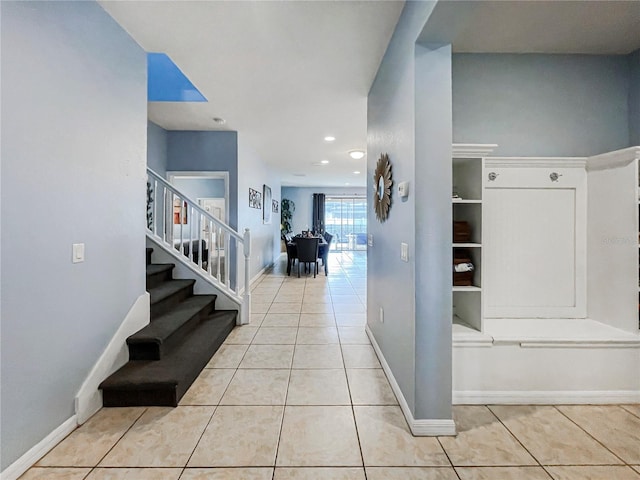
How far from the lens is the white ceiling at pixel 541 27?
1.67 metres

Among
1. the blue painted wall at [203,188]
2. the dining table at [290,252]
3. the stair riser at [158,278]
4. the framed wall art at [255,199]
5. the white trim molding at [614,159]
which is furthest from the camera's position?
the blue painted wall at [203,188]

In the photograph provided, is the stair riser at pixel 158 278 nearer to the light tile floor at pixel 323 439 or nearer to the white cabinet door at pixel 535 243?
the light tile floor at pixel 323 439

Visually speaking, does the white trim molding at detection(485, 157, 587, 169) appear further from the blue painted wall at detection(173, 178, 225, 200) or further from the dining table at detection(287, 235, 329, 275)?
the blue painted wall at detection(173, 178, 225, 200)

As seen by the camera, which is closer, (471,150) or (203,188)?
(471,150)

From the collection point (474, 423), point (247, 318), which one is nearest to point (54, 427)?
point (247, 318)

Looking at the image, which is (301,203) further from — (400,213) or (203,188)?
(400,213)

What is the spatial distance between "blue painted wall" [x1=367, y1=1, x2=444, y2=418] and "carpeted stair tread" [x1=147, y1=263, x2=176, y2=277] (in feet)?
7.66

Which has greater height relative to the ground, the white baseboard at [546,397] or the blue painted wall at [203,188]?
the blue painted wall at [203,188]

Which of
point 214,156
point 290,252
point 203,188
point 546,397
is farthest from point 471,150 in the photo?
point 203,188

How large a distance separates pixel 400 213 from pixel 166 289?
255cm

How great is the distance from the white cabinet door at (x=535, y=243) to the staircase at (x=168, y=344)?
2326 millimetres

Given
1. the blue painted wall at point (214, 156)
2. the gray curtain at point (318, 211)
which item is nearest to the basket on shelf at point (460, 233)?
the blue painted wall at point (214, 156)

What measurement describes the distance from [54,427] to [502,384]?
8.88 feet

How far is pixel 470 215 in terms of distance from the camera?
2.17m
